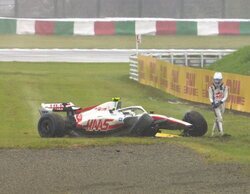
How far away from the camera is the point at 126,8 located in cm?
5241

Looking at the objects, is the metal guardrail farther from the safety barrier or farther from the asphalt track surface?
the asphalt track surface

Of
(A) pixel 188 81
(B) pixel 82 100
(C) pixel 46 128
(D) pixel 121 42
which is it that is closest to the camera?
(C) pixel 46 128

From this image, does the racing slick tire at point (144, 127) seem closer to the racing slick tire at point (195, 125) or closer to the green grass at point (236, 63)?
the racing slick tire at point (195, 125)

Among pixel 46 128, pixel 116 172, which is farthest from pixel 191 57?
pixel 116 172

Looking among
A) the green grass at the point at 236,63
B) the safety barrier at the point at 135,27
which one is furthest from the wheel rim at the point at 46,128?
the safety barrier at the point at 135,27

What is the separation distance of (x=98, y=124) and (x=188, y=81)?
38.9ft

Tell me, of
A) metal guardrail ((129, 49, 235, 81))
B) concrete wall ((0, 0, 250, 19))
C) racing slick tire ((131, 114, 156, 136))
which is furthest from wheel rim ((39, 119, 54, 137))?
concrete wall ((0, 0, 250, 19))

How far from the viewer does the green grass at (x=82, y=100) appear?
541 inches

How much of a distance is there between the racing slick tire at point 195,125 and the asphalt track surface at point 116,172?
2.09 m

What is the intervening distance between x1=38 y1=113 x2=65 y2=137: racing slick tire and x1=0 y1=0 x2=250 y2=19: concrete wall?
3698cm

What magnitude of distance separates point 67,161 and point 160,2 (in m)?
41.4

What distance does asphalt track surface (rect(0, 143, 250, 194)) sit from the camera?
32.1ft

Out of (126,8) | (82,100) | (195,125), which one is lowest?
(82,100)

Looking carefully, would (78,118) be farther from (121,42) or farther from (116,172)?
(121,42)
